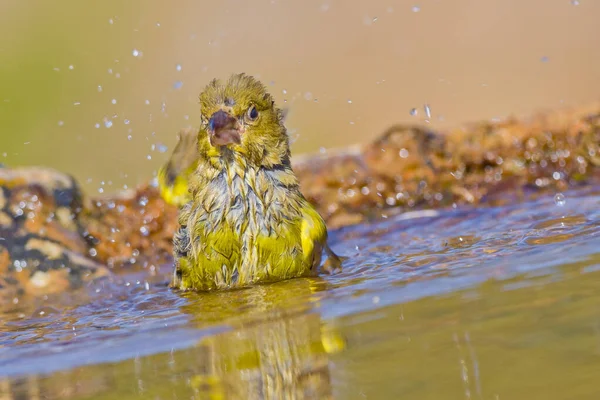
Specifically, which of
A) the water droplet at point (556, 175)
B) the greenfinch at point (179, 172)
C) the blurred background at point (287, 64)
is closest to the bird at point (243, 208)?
the greenfinch at point (179, 172)

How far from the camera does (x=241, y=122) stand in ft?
16.5

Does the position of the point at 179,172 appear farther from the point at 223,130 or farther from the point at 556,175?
the point at 556,175

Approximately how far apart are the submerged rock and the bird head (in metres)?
1.66

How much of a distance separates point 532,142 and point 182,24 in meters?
7.81

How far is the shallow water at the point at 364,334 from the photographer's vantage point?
275 cm

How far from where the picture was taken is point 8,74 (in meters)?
13.1

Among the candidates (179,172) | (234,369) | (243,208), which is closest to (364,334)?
(234,369)

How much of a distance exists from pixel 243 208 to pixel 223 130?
0.39 metres

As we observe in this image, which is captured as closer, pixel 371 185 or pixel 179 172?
pixel 179 172

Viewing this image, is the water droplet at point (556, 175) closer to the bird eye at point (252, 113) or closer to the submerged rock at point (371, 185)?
the submerged rock at point (371, 185)

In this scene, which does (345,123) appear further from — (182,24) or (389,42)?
(182,24)

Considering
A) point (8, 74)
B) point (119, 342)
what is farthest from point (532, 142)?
point (8, 74)

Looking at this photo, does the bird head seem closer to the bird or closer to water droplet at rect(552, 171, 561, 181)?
the bird

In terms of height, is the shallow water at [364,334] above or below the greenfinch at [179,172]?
below
